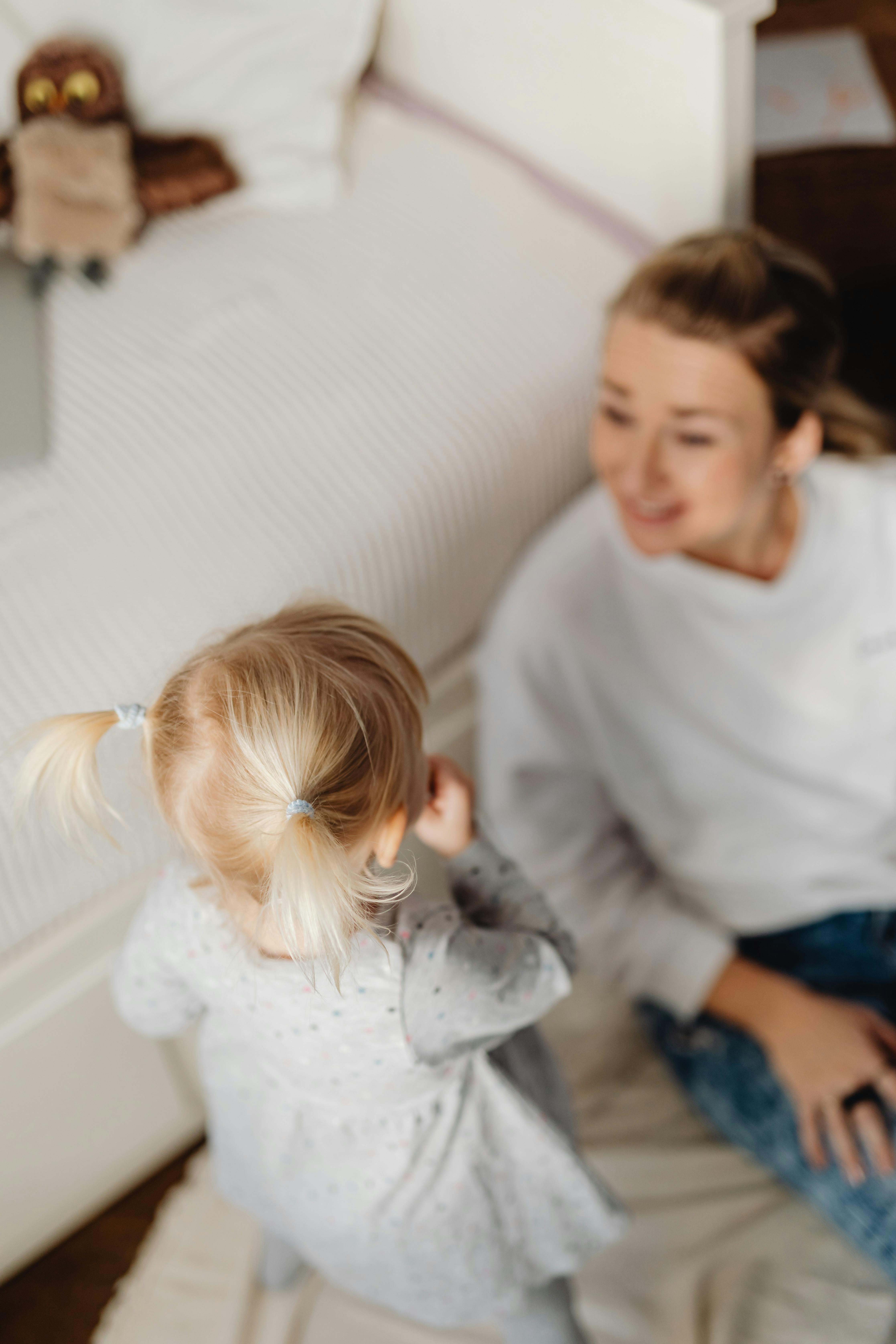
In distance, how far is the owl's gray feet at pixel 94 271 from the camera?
932mm

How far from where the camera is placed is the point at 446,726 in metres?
1.01

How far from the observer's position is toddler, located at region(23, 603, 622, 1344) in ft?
1.61

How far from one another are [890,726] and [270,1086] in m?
0.60

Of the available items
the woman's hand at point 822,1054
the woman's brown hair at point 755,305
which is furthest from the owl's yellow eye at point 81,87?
the woman's hand at point 822,1054

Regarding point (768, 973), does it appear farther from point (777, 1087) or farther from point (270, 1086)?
point (270, 1086)

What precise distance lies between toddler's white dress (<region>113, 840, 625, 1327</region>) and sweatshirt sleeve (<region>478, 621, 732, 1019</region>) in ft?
0.68

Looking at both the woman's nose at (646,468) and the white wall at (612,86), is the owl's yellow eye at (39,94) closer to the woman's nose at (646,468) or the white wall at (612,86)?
the white wall at (612,86)

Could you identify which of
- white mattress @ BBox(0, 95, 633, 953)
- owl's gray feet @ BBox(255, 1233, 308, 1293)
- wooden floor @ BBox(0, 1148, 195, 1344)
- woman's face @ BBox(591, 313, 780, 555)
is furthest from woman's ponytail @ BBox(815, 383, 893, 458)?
wooden floor @ BBox(0, 1148, 195, 1344)

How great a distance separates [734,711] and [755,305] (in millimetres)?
337

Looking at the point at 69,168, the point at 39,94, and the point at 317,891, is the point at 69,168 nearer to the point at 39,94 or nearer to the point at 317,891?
the point at 39,94

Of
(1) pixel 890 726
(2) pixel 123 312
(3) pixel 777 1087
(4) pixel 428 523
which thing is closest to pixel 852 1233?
(3) pixel 777 1087

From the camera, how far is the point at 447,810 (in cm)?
63

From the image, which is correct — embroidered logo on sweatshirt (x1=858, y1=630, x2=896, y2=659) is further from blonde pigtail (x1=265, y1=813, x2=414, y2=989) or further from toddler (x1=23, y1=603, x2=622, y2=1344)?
blonde pigtail (x1=265, y1=813, x2=414, y2=989)

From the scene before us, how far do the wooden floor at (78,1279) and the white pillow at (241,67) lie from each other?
101cm
